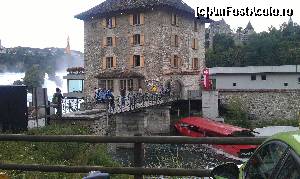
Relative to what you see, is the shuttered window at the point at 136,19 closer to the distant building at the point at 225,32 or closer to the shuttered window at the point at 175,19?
the shuttered window at the point at 175,19

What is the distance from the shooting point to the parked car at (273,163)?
2492 mm

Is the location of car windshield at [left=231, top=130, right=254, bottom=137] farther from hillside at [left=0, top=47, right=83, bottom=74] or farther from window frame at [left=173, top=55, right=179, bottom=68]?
hillside at [left=0, top=47, right=83, bottom=74]

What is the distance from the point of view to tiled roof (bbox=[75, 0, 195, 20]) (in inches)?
1606

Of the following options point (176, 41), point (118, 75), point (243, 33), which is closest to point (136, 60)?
point (118, 75)

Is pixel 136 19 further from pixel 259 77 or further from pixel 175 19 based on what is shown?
pixel 259 77

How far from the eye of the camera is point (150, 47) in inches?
1618

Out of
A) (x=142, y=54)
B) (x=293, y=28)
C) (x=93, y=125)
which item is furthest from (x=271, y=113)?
(x=293, y=28)

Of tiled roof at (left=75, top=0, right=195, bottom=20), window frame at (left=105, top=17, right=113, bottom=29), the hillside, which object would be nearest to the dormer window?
tiled roof at (left=75, top=0, right=195, bottom=20)

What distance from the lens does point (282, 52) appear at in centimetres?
6316

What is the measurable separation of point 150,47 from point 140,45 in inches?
49.6

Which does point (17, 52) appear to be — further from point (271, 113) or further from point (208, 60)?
point (271, 113)

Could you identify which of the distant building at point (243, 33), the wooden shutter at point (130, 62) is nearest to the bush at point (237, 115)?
the wooden shutter at point (130, 62)

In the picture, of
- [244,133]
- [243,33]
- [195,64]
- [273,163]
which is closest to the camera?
[273,163]

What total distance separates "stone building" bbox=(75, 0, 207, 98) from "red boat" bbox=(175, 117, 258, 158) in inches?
315
